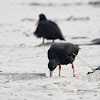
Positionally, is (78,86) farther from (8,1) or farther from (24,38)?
(8,1)

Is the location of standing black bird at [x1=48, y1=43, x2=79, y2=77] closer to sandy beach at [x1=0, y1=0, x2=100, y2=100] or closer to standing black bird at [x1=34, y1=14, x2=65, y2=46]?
sandy beach at [x1=0, y1=0, x2=100, y2=100]

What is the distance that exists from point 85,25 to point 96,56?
8640 mm

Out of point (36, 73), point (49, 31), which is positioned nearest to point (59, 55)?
point (36, 73)

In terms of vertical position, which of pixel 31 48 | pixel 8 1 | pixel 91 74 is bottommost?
pixel 8 1

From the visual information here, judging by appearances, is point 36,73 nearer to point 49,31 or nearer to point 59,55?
point 59,55

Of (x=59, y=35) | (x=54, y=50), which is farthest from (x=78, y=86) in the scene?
(x=59, y=35)

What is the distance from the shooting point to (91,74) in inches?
241

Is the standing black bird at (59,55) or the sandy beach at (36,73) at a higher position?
the standing black bird at (59,55)

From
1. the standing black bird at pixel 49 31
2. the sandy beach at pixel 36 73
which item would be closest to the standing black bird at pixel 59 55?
the sandy beach at pixel 36 73

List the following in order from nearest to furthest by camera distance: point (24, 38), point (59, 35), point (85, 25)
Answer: point (59, 35)
point (24, 38)
point (85, 25)

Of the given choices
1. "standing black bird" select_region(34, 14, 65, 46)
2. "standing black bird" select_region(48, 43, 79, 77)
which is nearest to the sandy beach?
"standing black bird" select_region(48, 43, 79, 77)

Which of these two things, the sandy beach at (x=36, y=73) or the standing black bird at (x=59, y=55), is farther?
the standing black bird at (x=59, y=55)

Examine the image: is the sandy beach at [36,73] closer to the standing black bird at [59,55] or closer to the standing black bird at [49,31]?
the standing black bird at [59,55]

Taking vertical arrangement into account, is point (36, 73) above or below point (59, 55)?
below
